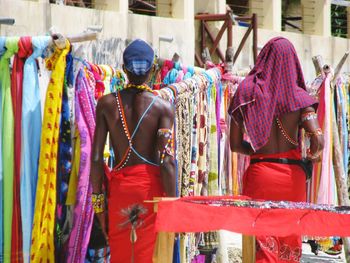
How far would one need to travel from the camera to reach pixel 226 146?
1091 centimetres

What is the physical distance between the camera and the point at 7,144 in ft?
20.6

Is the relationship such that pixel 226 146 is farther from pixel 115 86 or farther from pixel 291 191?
pixel 291 191

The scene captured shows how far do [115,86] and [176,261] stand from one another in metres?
1.72

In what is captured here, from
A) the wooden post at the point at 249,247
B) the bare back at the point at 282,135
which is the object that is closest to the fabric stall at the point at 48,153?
the bare back at the point at 282,135

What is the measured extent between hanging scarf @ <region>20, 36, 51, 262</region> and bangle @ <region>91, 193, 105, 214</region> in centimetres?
54

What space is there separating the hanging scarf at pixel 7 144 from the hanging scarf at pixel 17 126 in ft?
0.10

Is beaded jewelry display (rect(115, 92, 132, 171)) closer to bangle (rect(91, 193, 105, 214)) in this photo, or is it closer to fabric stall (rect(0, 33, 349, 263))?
bangle (rect(91, 193, 105, 214))

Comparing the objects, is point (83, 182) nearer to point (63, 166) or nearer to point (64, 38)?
point (63, 166)

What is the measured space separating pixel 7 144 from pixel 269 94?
1701mm

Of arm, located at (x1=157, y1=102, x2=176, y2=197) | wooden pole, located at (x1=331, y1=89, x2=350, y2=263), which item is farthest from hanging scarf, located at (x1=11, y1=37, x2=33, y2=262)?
wooden pole, located at (x1=331, y1=89, x2=350, y2=263)

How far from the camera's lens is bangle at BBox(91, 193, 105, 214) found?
5.95 metres

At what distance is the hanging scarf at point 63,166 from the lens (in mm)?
6512

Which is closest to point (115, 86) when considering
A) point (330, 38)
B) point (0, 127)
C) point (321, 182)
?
point (0, 127)

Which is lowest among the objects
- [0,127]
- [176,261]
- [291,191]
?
[176,261]
